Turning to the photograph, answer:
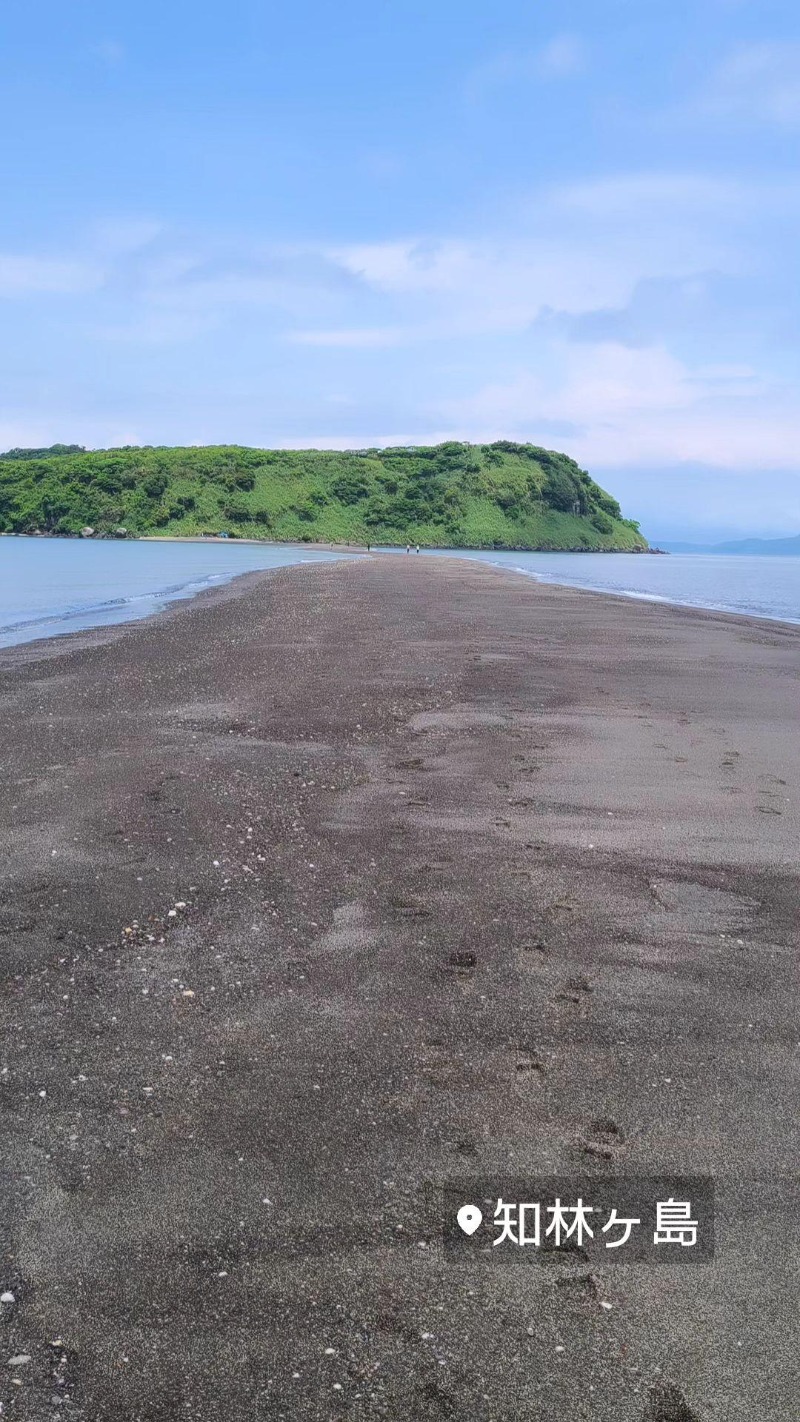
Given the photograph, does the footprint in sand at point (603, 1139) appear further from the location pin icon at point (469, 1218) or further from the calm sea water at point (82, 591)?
the calm sea water at point (82, 591)

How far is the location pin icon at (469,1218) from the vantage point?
3855 millimetres

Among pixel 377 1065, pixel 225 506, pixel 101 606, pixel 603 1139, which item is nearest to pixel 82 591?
pixel 101 606

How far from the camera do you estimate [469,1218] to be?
3898mm

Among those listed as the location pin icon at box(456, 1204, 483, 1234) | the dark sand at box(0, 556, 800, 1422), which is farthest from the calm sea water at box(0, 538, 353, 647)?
the location pin icon at box(456, 1204, 483, 1234)

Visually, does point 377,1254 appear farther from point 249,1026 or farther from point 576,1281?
point 249,1026

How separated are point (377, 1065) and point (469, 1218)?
114cm

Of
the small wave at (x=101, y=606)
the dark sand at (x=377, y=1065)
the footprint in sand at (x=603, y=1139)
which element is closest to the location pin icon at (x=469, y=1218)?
the dark sand at (x=377, y=1065)

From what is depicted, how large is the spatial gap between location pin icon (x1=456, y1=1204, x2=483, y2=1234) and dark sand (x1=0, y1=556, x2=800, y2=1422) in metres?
0.12

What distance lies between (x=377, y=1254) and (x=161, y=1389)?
0.87m

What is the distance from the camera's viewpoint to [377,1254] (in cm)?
368

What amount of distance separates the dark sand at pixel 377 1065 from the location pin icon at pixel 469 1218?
0.40ft

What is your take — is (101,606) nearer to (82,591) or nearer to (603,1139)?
(82,591)

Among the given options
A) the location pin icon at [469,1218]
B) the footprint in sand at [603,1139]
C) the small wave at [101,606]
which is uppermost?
the small wave at [101,606]

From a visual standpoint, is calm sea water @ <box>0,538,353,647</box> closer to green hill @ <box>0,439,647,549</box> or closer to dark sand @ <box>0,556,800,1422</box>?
dark sand @ <box>0,556,800,1422</box>
